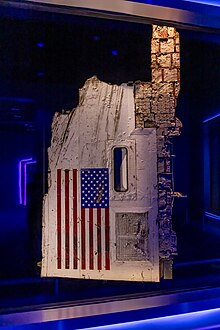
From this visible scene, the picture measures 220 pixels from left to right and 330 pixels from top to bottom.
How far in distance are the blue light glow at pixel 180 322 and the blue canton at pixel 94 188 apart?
68 centimetres

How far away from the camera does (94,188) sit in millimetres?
2326

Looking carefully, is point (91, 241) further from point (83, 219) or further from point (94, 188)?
point (94, 188)

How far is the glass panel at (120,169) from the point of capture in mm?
2344

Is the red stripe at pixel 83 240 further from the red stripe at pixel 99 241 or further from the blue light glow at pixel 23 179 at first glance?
the blue light glow at pixel 23 179

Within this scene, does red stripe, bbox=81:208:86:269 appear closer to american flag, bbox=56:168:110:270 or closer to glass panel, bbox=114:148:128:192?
american flag, bbox=56:168:110:270

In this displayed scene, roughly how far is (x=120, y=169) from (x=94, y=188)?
0.63 feet

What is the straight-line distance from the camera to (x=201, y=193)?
280 cm

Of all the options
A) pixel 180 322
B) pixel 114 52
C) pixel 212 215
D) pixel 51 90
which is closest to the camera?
pixel 180 322

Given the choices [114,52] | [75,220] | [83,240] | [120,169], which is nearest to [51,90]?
[114,52]

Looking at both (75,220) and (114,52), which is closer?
(75,220)

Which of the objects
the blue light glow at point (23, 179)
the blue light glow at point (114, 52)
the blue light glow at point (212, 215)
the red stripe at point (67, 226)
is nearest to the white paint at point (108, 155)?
the red stripe at point (67, 226)

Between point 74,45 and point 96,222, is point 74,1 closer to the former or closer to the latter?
point 74,45

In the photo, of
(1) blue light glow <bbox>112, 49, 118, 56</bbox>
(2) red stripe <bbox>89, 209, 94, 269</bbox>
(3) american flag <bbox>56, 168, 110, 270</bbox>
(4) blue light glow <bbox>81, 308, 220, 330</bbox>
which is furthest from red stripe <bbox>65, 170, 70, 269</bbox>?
(1) blue light glow <bbox>112, 49, 118, 56</bbox>

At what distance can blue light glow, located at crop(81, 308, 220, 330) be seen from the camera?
2.22 meters
